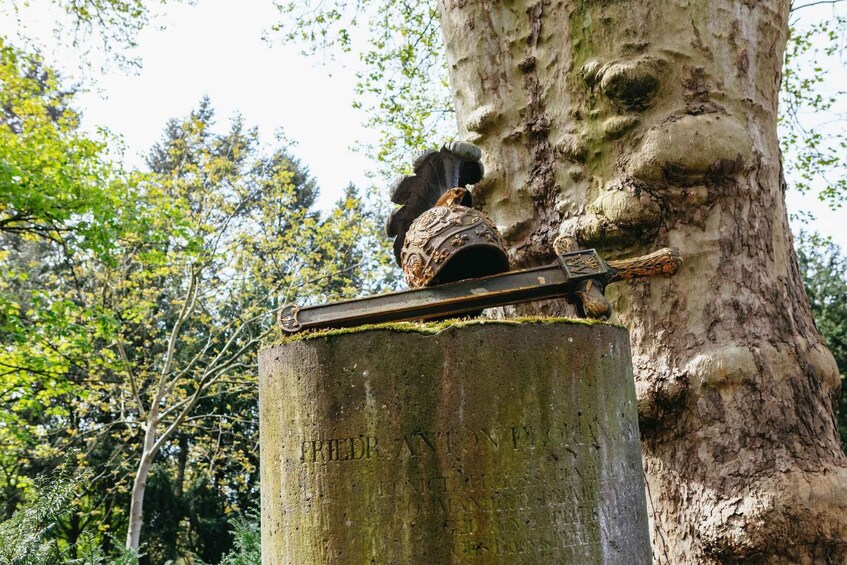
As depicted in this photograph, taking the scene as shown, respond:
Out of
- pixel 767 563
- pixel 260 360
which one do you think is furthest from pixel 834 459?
pixel 260 360

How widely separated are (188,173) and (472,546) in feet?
45.7

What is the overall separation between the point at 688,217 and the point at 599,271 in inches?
44.8

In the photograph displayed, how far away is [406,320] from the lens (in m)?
2.43

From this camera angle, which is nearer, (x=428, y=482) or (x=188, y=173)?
(x=428, y=482)

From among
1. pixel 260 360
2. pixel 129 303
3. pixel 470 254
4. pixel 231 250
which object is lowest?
pixel 260 360

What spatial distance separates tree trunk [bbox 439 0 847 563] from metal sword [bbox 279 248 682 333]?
932mm

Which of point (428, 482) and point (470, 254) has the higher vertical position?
point (470, 254)

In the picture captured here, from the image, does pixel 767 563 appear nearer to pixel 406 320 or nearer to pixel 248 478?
pixel 406 320

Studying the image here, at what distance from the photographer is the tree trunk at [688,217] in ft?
9.44

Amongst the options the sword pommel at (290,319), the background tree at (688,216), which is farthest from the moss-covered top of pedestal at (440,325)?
the background tree at (688,216)

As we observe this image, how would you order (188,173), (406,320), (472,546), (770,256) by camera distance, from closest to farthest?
(472,546), (406,320), (770,256), (188,173)

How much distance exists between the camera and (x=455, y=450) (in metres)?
2.03

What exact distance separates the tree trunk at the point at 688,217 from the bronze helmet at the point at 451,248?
0.99 metres

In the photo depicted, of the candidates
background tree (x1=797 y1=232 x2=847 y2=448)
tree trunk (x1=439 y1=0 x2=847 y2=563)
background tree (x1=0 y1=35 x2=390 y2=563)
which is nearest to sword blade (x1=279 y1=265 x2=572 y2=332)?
tree trunk (x1=439 y1=0 x2=847 y2=563)
